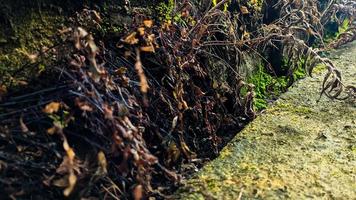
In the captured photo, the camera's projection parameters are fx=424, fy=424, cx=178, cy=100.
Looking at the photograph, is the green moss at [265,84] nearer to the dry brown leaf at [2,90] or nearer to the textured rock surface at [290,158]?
the textured rock surface at [290,158]

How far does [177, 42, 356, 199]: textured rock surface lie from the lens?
1.50m

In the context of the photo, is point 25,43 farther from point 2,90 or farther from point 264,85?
point 264,85

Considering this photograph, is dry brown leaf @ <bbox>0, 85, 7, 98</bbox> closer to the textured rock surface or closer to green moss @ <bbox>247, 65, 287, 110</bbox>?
the textured rock surface

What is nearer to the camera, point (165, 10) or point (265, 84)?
point (165, 10)

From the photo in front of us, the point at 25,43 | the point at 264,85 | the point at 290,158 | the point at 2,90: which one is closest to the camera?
the point at 2,90

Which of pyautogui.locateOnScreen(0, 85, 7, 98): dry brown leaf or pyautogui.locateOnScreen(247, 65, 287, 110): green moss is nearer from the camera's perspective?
pyautogui.locateOnScreen(0, 85, 7, 98): dry brown leaf

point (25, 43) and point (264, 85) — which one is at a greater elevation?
point (25, 43)

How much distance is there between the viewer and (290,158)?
170cm

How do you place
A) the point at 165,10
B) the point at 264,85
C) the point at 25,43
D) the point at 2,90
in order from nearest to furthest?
Result: 1. the point at 2,90
2. the point at 25,43
3. the point at 165,10
4. the point at 264,85

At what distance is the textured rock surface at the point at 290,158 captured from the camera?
150cm

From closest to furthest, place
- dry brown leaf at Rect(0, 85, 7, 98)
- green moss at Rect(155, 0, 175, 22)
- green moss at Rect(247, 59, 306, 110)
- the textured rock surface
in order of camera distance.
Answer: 1. dry brown leaf at Rect(0, 85, 7, 98)
2. the textured rock surface
3. green moss at Rect(155, 0, 175, 22)
4. green moss at Rect(247, 59, 306, 110)

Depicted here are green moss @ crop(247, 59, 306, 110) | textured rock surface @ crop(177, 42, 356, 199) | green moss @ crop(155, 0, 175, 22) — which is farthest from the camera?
green moss @ crop(247, 59, 306, 110)

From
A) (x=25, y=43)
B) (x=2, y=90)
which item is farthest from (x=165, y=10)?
(x=2, y=90)

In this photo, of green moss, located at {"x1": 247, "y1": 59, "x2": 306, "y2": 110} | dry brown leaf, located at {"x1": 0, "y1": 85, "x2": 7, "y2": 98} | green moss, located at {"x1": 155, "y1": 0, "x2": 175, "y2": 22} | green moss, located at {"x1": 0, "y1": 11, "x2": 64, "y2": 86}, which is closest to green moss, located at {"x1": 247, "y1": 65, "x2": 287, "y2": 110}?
green moss, located at {"x1": 247, "y1": 59, "x2": 306, "y2": 110}
